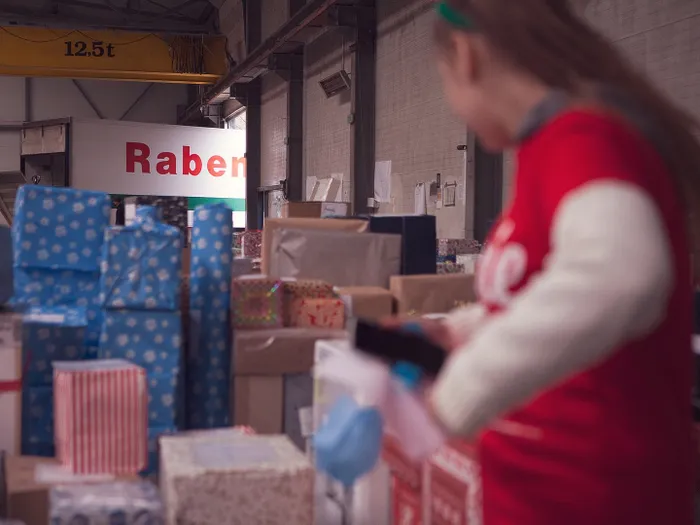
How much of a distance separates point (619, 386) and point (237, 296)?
8.57 ft

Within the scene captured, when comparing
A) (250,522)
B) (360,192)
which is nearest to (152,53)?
(360,192)

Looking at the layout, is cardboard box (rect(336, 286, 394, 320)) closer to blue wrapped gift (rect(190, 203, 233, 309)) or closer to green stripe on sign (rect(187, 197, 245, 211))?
blue wrapped gift (rect(190, 203, 233, 309))

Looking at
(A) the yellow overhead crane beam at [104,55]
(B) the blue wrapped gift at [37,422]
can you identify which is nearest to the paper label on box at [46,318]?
(B) the blue wrapped gift at [37,422]

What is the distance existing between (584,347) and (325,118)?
971 cm

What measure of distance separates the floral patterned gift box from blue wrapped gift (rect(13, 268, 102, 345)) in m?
1.20

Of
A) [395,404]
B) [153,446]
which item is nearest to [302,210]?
[153,446]

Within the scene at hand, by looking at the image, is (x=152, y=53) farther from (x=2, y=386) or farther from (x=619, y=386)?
(x=619, y=386)

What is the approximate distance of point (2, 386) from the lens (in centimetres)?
262

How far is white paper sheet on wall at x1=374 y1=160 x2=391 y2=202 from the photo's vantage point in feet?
27.6

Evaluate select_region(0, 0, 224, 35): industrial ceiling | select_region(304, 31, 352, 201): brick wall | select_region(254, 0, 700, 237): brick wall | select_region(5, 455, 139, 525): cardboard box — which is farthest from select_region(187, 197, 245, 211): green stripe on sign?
select_region(5, 455, 139, 525): cardboard box

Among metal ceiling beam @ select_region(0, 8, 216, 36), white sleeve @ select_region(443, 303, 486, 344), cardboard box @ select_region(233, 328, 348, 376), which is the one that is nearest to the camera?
white sleeve @ select_region(443, 303, 486, 344)

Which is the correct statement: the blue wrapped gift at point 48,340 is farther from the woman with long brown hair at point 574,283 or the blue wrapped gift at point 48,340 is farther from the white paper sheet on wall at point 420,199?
the white paper sheet on wall at point 420,199

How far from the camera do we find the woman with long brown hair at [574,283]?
0.81 metres

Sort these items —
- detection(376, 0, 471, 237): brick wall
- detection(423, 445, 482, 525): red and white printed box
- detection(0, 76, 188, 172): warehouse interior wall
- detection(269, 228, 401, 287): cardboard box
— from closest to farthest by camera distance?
detection(423, 445, 482, 525): red and white printed box < detection(269, 228, 401, 287): cardboard box < detection(376, 0, 471, 237): brick wall < detection(0, 76, 188, 172): warehouse interior wall
